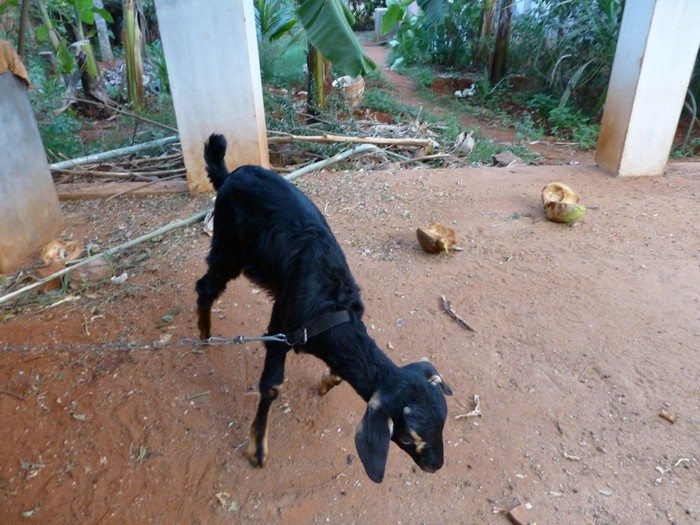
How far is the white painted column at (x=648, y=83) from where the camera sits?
17.1 feet

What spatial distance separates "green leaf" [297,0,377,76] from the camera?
4027mm

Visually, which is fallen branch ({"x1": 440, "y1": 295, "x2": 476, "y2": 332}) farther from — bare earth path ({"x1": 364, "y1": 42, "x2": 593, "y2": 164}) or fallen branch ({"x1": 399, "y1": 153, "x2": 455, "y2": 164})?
bare earth path ({"x1": 364, "y1": 42, "x2": 593, "y2": 164})

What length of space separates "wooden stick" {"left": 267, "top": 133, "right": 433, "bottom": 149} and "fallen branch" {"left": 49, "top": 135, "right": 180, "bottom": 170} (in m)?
1.44

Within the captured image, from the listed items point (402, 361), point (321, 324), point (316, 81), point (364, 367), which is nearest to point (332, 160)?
point (316, 81)

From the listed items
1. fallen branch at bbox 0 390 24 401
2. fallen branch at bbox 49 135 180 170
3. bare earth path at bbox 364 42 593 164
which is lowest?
fallen branch at bbox 0 390 24 401

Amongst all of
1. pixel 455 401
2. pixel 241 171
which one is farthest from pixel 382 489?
pixel 241 171

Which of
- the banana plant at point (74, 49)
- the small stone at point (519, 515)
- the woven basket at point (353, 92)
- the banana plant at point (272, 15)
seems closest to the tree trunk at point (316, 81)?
the banana plant at point (272, 15)

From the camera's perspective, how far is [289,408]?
313cm

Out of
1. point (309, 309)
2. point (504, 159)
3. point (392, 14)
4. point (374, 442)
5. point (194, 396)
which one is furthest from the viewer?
point (504, 159)

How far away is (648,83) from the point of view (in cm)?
547

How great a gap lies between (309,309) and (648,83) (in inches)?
195

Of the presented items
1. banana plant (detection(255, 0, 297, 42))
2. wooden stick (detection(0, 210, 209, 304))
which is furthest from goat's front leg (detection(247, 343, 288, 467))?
banana plant (detection(255, 0, 297, 42))

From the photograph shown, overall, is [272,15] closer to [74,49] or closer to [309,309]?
[74,49]

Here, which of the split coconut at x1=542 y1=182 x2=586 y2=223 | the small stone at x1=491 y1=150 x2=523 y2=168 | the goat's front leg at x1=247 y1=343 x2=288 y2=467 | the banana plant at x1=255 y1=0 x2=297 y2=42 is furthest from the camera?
the banana plant at x1=255 y1=0 x2=297 y2=42
